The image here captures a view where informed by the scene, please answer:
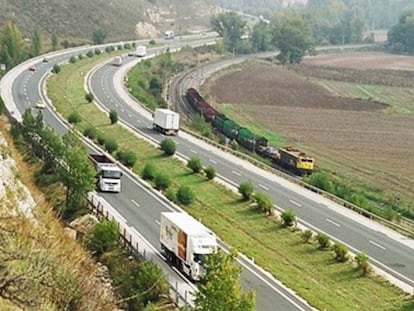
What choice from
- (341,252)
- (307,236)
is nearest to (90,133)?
(307,236)

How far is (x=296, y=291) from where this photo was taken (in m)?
32.0

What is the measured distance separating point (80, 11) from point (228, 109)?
199 ft

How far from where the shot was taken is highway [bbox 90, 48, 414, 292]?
39.2 metres

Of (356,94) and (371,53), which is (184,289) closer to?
(356,94)

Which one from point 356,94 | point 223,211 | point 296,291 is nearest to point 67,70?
point 356,94

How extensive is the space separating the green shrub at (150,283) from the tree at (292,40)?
427 feet

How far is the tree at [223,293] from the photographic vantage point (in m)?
21.4

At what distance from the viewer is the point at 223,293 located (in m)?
21.4

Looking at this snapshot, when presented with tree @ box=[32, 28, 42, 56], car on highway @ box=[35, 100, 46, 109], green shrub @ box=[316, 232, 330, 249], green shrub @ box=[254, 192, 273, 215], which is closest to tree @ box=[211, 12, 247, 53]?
tree @ box=[32, 28, 42, 56]

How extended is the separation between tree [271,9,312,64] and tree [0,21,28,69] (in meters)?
64.0

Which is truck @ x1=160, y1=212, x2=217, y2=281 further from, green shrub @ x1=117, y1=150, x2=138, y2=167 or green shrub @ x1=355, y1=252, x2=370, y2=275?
green shrub @ x1=117, y1=150, x2=138, y2=167

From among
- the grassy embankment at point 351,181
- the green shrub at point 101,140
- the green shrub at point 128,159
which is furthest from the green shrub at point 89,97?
the green shrub at point 128,159

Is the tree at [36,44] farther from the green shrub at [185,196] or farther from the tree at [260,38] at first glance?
the green shrub at [185,196]

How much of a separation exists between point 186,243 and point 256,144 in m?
39.0
